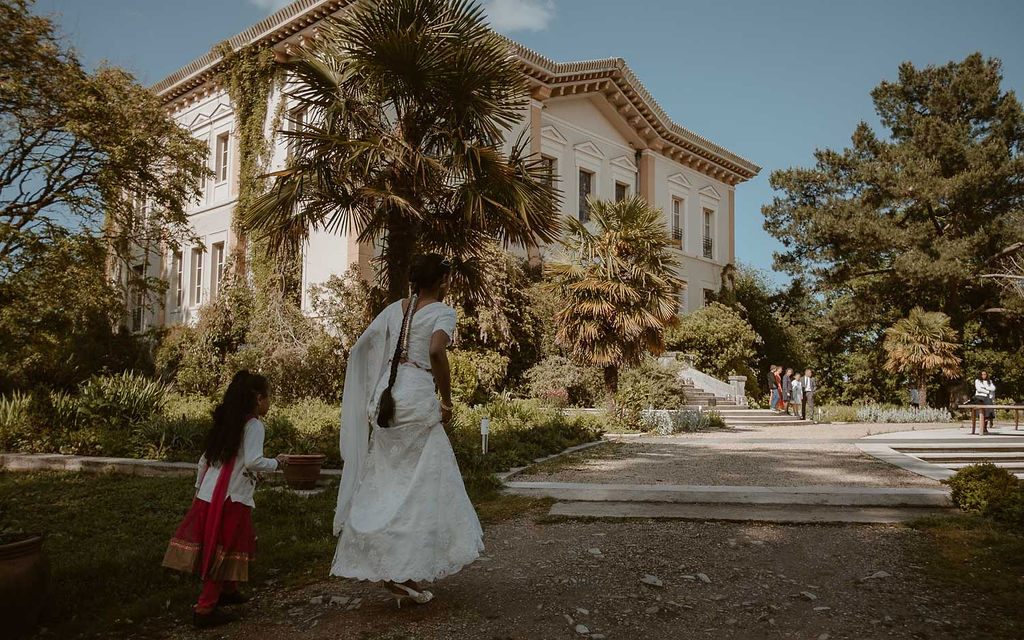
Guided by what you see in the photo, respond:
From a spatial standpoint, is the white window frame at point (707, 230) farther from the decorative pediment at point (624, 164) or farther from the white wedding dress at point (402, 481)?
the white wedding dress at point (402, 481)

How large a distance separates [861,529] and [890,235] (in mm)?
21972

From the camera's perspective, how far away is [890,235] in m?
24.5

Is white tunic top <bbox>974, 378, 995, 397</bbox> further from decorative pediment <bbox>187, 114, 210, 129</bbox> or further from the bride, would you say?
decorative pediment <bbox>187, 114, 210, 129</bbox>

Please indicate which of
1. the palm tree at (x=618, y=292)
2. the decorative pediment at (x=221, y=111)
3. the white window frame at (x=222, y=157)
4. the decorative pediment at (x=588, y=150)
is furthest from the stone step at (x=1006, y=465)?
the decorative pediment at (x=221, y=111)

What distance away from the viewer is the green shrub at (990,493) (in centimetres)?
560

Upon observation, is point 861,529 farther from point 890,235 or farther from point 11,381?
point 890,235

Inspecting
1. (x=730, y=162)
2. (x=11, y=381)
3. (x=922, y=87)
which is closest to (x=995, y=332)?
(x=922, y=87)

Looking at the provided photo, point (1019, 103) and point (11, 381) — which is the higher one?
point (1019, 103)

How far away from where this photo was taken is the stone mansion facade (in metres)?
19.5

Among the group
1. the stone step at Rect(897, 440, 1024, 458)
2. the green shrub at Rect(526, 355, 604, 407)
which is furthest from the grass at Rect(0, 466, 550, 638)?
the green shrub at Rect(526, 355, 604, 407)

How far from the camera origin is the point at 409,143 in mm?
8547

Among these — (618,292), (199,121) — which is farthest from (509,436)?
(199,121)

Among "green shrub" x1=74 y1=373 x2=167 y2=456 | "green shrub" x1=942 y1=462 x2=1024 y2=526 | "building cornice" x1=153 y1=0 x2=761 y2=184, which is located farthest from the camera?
"building cornice" x1=153 y1=0 x2=761 y2=184

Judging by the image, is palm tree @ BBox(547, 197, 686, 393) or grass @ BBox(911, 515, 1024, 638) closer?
grass @ BBox(911, 515, 1024, 638)
